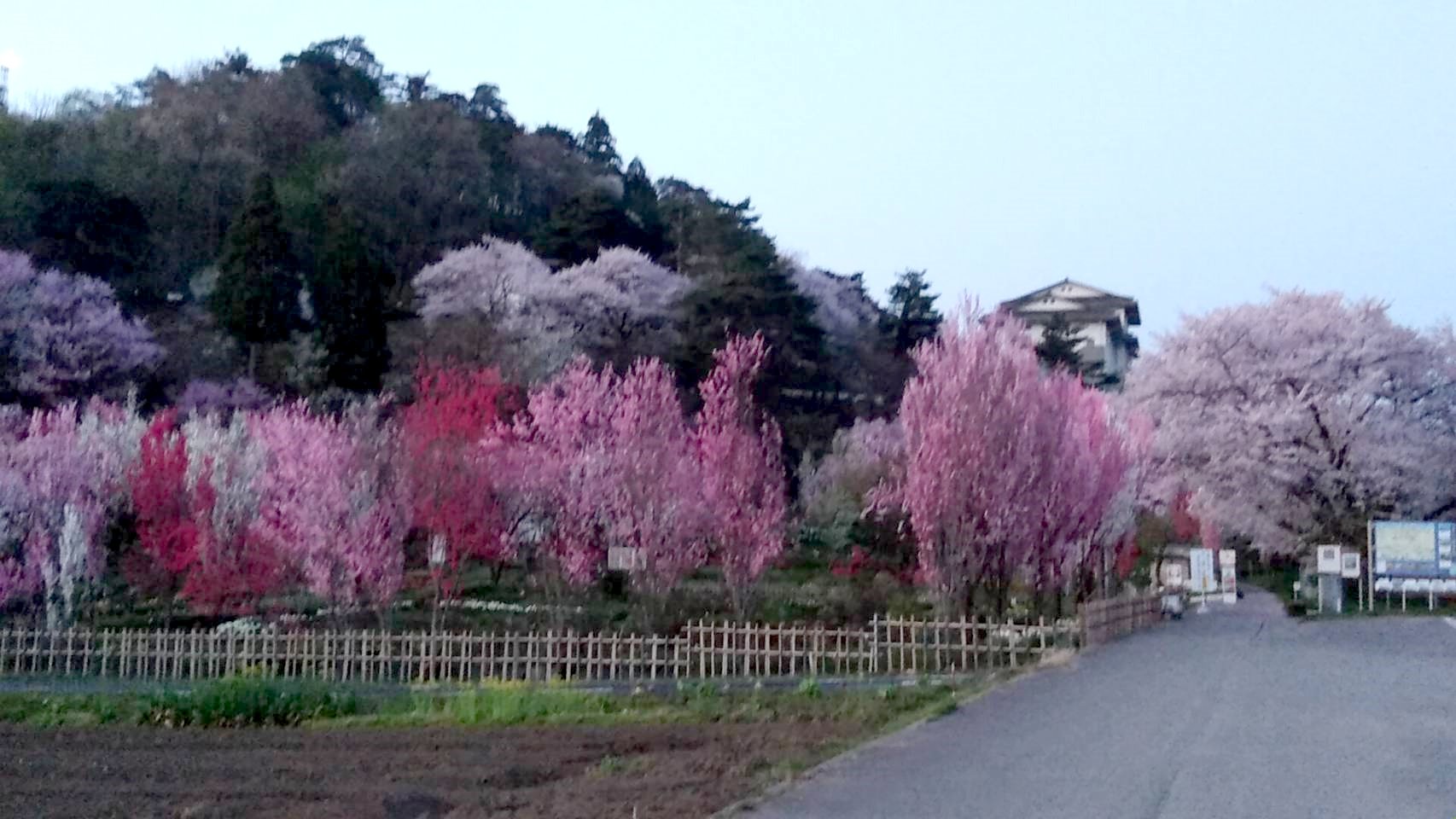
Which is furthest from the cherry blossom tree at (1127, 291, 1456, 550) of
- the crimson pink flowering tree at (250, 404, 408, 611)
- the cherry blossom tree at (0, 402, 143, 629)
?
the cherry blossom tree at (0, 402, 143, 629)

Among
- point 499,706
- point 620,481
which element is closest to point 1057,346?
point 620,481

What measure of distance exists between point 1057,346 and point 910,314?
6.31 meters

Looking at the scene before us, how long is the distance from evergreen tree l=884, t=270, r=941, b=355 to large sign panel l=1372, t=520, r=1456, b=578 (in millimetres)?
24532

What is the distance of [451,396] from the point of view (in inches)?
1078

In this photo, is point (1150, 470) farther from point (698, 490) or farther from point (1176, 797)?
point (1176, 797)

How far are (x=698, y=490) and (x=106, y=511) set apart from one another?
12.1m

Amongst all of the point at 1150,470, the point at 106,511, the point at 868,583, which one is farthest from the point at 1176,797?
the point at 1150,470

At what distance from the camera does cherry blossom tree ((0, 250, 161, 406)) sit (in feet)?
124

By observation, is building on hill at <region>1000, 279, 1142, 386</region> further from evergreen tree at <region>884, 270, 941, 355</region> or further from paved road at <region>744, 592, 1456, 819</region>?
paved road at <region>744, 592, 1456, 819</region>

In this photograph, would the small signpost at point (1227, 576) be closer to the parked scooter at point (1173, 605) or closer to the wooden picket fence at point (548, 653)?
the parked scooter at point (1173, 605)

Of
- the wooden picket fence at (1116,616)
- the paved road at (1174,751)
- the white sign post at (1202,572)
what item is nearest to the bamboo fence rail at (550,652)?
the wooden picket fence at (1116,616)

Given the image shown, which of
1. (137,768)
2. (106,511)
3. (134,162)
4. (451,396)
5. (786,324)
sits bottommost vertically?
(137,768)

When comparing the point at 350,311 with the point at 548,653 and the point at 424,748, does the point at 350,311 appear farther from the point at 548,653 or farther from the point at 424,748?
the point at 424,748

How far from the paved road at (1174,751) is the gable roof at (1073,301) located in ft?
189
